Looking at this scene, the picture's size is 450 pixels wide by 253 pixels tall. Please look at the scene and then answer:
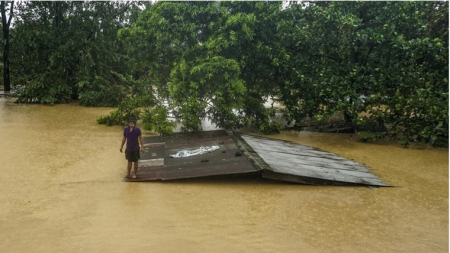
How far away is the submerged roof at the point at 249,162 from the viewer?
7738 mm

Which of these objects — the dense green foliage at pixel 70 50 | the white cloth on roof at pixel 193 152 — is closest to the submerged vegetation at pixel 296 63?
the white cloth on roof at pixel 193 152

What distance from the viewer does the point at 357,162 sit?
10.1 m

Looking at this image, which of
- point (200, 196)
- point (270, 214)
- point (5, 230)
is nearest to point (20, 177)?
point (5, 230)

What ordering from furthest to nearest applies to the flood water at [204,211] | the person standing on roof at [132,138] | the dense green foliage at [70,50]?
the dense green foliage at [70,50]
the person standing on roof at [132,138]
the flood water at [204,211]

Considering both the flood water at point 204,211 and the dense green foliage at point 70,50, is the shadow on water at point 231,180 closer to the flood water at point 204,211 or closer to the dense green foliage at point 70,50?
the flood water at point 204,211

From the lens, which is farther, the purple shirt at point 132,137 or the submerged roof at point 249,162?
the submerged roof at point 249,162

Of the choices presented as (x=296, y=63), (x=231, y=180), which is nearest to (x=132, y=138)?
(x=231, y=180)

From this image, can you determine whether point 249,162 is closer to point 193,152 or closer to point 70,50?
point 193,152

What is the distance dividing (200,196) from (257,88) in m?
7.33

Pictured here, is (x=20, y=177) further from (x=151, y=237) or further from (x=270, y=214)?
(x=270, y=214)

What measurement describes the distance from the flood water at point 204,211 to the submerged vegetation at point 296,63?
2.76 m

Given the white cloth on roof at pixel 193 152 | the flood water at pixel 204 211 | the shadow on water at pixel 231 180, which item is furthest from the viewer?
the white cloth on roof at pixel 193 152

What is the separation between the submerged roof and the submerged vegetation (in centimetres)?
204

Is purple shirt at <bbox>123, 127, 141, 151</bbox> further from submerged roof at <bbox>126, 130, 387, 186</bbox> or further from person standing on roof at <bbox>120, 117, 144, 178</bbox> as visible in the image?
submerged roof at <bbox>126, 130, 387, 186</bbox>
